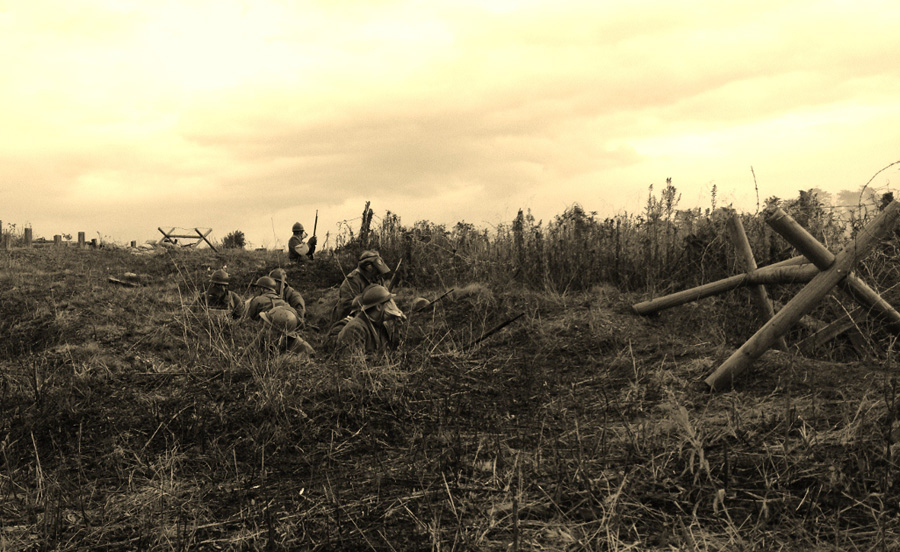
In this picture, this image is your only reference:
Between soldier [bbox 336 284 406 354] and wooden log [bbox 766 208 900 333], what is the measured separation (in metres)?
3.50

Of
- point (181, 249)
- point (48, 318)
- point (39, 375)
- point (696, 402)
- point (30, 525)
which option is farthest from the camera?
point (181, 249)

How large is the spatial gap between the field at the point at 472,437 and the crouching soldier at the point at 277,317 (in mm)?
417

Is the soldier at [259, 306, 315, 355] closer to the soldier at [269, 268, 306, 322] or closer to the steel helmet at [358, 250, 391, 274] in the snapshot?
the steel helmet at [358, 250, 391, 274]

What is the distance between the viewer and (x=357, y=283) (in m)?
9.98

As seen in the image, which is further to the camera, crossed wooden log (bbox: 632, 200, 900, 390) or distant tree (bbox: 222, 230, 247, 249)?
distant tree (bbox: 222, 230, 247, 249)

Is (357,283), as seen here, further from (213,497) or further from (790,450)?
(790,450)

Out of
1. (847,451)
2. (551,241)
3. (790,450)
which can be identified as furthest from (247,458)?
(551,241)

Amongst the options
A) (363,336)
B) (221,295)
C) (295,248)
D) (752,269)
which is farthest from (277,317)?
(295,248)

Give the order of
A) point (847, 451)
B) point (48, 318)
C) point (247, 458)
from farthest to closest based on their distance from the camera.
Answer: point (48, 318)
point (247, 458)
point (847, 451)

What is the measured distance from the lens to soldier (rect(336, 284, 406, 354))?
7.25 meters

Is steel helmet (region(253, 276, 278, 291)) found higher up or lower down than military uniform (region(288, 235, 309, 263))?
lower down

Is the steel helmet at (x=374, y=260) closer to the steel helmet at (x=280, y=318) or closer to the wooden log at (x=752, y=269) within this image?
the steel helmet at (x=280, y=318)

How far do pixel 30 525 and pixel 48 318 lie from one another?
271 inches

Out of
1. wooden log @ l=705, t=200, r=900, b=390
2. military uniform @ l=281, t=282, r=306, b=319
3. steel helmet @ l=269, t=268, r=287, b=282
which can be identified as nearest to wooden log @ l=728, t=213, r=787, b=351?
wooden log @ l=705, t=200, r=900, b=390
